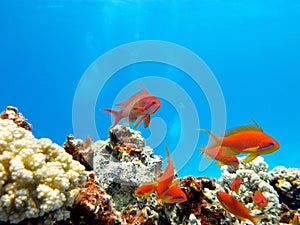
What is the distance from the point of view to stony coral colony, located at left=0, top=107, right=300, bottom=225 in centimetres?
205

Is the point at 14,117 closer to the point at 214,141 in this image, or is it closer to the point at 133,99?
the point at 133,99

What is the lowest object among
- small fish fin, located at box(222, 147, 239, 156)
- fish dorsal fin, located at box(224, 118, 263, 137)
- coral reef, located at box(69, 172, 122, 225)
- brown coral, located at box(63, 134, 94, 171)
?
coral reef, located at box(69, 172, 122, 225)

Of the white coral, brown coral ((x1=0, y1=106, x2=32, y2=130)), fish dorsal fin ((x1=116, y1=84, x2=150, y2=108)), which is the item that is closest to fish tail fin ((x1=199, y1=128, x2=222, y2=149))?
fish dorsal fin ((x1=116, y1=84, x2=150, y2=108))

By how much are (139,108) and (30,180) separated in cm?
182

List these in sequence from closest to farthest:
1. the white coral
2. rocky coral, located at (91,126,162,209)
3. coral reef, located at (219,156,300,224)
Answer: the white coral, rocky coral, located at (91,126,162,209), coral reef, located at (219,156,300,224)

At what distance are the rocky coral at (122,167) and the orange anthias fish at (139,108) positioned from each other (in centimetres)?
90

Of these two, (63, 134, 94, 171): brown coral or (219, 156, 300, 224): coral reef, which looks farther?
(219, 156, 300, 224): coral reef

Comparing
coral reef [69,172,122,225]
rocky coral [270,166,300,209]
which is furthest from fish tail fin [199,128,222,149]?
rocky coral [270,166,300,209]

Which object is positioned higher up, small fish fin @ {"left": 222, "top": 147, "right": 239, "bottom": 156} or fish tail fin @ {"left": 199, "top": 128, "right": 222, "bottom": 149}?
fish tail fin @ {"left": 199, "top": 128, "right": 222, "bottom": 149}

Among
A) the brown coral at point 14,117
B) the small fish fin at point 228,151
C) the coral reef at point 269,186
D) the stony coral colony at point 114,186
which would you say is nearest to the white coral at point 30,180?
the stony coral colony at point 114,186

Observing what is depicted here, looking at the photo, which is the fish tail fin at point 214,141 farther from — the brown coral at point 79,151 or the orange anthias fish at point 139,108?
the brown coral at point 79,151

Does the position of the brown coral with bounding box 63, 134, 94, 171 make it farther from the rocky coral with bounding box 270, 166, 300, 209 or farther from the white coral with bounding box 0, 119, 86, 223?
the rocky coral with bounding box 270, 166, 300, 209

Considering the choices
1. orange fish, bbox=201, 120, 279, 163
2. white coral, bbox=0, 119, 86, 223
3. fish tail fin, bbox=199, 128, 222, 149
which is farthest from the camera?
fish tail fin, bbox=199, 128, 222, 149

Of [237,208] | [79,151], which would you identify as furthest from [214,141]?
[79,151]
